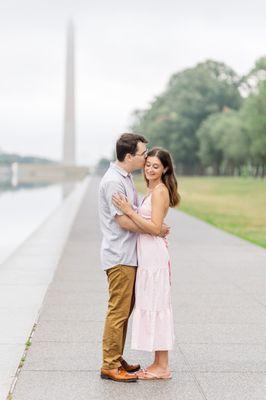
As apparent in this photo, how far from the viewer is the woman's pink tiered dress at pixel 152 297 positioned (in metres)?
5.37

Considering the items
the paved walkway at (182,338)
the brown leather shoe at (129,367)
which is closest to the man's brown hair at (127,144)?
the brown leather shoe at (129,367)

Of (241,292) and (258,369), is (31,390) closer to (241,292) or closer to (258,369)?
(258,369)

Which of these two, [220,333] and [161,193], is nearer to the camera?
[161,193]

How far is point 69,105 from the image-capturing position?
86.3 meters

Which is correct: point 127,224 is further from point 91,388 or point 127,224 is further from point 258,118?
point 258,118

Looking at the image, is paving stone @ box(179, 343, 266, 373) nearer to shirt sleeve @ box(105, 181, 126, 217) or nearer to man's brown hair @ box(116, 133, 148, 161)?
shirt sleeve @ box(105, 181, 126, 217)

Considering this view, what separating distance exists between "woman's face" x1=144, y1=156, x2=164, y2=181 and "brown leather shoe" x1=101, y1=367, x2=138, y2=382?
1382 mm

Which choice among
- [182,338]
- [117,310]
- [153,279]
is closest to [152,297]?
[153,279]

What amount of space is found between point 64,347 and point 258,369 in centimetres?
162

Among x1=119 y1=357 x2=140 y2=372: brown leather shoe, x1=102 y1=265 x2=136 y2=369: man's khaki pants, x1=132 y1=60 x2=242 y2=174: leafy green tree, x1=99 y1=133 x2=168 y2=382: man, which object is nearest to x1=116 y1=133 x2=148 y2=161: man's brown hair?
x1=99 y1=133 x2=168 y2=382: man

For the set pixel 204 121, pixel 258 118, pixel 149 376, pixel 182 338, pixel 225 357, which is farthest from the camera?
pixel 204 121

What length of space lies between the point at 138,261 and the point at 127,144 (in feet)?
2.72

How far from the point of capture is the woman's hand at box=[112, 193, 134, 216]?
5.22 metres

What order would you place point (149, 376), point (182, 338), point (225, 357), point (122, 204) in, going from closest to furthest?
point (122, 204) → point (149, 376) → point (225, 357) → point (182, 338)
